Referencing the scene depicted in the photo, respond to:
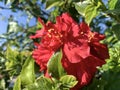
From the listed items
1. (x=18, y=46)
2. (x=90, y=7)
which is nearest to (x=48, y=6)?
(x=90, y=7)

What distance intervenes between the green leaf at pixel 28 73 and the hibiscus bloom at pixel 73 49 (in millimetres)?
29

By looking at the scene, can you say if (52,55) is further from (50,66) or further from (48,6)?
(48,6)

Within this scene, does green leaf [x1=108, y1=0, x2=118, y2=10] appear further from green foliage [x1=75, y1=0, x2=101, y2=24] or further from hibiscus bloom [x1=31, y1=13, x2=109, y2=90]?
hibiscus bloom [x1=31, y1=13, x2=109, y2=90]

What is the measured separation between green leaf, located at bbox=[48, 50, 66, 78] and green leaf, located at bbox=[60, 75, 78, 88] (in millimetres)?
20

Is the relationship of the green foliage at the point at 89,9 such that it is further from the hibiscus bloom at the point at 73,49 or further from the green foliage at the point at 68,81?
the green foliage at the point at 68,81

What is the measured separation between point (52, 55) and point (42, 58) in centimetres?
4

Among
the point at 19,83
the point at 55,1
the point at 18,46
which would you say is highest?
the point at 55,1

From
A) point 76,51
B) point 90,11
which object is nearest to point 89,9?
point 90,11

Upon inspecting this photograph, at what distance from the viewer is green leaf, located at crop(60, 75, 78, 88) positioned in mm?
884

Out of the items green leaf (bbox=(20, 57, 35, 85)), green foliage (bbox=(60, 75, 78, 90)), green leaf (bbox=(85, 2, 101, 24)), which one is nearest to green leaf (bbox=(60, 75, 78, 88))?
green foliage (bbox=(60, 75, 78, 90))

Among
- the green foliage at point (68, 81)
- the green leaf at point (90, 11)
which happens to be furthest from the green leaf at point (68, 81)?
the green leaf at point (90, 11)

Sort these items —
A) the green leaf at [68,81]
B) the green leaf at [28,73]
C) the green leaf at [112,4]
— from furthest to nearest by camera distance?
the green leaf at [112,4] < the green leaf at [28,73] < the green leaf at [68,81]

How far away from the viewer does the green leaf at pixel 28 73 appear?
3.25 feet

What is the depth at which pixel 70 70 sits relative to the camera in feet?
3.00
